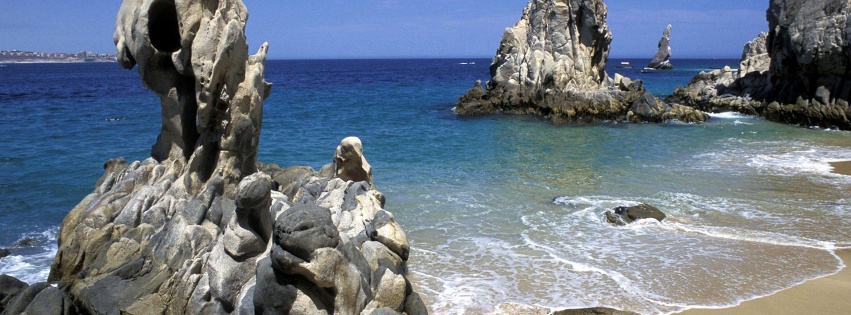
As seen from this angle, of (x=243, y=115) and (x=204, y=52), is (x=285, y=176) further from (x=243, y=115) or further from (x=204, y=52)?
(x=204, y=52)

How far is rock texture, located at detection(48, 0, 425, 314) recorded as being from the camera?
6.07 m

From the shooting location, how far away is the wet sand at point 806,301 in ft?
29.1

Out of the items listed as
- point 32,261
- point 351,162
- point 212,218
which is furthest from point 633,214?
point 32,261

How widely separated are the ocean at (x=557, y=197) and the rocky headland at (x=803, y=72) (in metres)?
1.41

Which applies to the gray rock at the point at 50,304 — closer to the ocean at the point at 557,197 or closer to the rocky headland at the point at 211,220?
the rocky headland at the point at 211,220

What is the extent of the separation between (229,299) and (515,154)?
16333 mm

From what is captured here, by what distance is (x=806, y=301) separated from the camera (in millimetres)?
9203

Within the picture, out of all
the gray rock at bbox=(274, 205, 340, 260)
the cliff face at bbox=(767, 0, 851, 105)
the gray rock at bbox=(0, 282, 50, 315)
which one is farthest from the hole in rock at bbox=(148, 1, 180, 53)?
the cliff face at bbox=(767, 0, 851, 105)

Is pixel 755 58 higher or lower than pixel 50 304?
higher

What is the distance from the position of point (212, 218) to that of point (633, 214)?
8171 mm

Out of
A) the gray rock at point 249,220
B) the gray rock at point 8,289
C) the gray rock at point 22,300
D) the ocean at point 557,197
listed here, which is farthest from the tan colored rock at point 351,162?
the gray rock at point 8,289

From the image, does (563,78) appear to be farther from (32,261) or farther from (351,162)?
(32,261)

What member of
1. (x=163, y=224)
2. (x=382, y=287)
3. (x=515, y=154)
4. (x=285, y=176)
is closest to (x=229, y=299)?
(x=382, y=287)

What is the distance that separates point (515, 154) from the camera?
2241 cm
